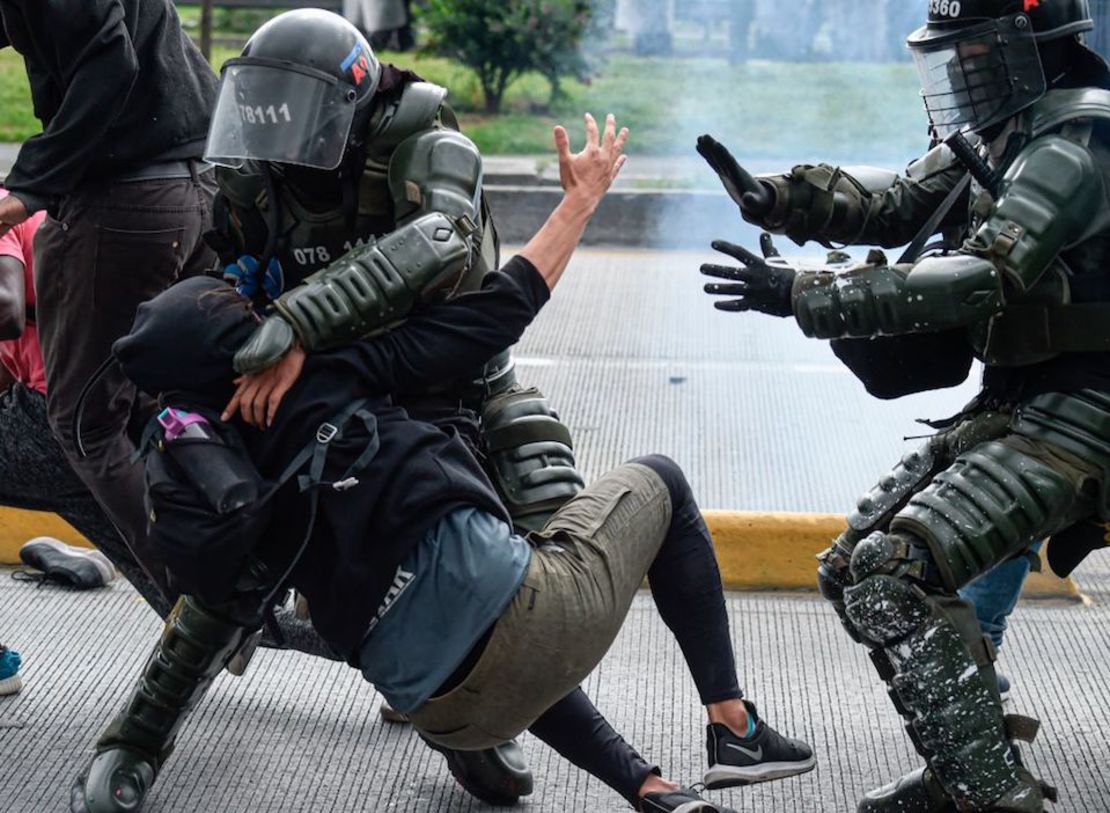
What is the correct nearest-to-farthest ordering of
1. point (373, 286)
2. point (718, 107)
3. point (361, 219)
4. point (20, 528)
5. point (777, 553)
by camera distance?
1. point (373, 286)
2. point (361, 219)
3. point (777, 553)
4. point (20, 528)
5. point (718, 107)

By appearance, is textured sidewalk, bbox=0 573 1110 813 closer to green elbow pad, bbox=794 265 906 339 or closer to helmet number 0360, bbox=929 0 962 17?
green elbow pad, bbox=794 265 906 339

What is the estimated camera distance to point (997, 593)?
156 inches

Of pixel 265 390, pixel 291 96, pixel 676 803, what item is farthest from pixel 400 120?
pixel 676 803

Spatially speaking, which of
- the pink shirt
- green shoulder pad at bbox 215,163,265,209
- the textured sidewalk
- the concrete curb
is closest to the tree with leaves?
the concrete curb

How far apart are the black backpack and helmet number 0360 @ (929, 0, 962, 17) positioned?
1326 millimetres

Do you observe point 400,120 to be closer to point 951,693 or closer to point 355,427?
point 355,427

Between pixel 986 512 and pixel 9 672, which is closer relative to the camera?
pixel 986 512

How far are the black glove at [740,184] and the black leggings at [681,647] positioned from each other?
2.15 feet

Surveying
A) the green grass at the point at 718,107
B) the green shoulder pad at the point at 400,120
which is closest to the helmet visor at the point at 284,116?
the green shoulder pad at the point at 400,120

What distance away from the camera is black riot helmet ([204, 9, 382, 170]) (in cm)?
317

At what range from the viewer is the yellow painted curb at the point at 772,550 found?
4.96 metres

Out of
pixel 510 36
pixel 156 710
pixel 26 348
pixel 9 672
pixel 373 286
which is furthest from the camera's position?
pixel 510 36

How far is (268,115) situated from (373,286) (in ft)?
1.30

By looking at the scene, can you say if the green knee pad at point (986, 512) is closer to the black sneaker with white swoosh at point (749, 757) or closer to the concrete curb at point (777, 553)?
the black sneaker with white swoosh at point (749, 757)
